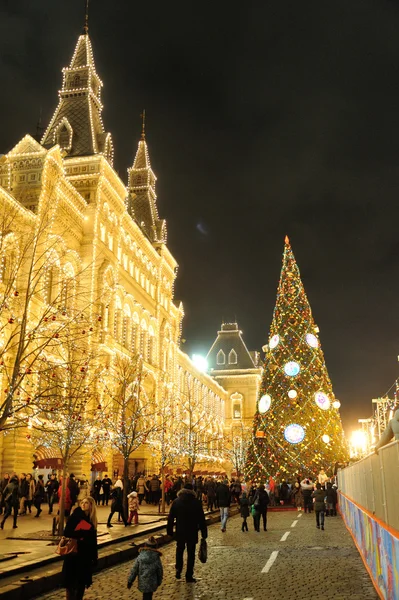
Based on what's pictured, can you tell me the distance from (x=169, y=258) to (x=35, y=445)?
A: 2946cm

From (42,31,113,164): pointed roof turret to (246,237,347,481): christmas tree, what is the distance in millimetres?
17611

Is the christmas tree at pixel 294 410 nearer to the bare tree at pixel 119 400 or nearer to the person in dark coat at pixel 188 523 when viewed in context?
the bare tree at pixel 119 400

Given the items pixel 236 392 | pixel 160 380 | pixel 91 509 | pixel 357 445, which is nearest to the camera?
pixel 91 509

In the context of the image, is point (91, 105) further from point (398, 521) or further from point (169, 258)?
point (398, 521)

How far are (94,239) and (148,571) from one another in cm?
3058

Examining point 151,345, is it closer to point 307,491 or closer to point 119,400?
point 119,400

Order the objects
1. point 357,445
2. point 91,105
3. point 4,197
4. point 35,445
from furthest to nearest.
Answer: point 357,445
point 91,105
point 35,445
point 4,197

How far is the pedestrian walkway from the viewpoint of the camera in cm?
1101

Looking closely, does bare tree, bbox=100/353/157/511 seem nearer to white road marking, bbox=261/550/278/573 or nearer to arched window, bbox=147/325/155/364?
arched window, bbox=147/325/155/364

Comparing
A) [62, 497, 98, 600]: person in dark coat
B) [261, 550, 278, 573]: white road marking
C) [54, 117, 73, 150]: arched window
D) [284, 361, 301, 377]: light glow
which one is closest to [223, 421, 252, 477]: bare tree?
[284, 361, 301, 377]: light glow

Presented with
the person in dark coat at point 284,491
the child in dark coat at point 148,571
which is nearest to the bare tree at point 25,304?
the child in dark coat at point 148,571

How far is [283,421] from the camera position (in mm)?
29375

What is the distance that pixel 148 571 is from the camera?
7.15 metres

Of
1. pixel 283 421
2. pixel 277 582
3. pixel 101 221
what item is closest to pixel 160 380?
pixel 101 221
